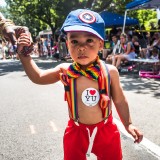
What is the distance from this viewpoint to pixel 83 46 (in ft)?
6.57

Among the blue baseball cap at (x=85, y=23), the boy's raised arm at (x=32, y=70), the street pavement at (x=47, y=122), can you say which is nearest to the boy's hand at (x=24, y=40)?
the boy's raised arm at (x=32, y=70)

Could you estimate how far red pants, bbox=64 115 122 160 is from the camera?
2074 millimetres

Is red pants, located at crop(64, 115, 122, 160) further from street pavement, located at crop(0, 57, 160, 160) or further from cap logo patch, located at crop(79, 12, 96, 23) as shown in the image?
street pavement, located at crop(0, 57, 160, 160)

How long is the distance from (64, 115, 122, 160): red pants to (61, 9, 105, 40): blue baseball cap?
2.15 ft

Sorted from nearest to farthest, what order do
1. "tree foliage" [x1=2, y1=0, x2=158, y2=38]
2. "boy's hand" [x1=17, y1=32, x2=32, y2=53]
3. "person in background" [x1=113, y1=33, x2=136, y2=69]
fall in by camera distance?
"boy's hand" [x1=17, y1=32, x2=32, y2=53] < "person in background" [x1=113, y1=33, x2=136, y2=69] < "tree foliage" [x1=2, y1=0, x2=158, y2=38]

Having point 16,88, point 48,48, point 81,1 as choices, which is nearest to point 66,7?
point 81,1

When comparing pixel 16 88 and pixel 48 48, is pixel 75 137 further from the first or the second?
pixel 48 48

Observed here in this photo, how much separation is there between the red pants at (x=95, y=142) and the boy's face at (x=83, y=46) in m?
0.47

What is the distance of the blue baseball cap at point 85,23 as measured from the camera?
200 cm

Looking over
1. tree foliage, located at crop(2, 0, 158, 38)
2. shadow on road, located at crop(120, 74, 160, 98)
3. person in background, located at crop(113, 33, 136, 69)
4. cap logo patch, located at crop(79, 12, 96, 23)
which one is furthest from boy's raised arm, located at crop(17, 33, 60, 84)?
tree foliage, located at crop(2, 0, 158, 38)

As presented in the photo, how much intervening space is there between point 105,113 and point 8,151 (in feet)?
6.42

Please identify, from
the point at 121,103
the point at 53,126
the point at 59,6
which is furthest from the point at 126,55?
the point at 59,6

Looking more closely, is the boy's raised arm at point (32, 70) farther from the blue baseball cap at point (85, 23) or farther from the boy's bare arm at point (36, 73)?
the blue baseball cap at point (85, 23)

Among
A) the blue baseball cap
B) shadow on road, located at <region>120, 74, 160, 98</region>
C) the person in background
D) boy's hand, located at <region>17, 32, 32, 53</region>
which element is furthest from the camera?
the person in background
